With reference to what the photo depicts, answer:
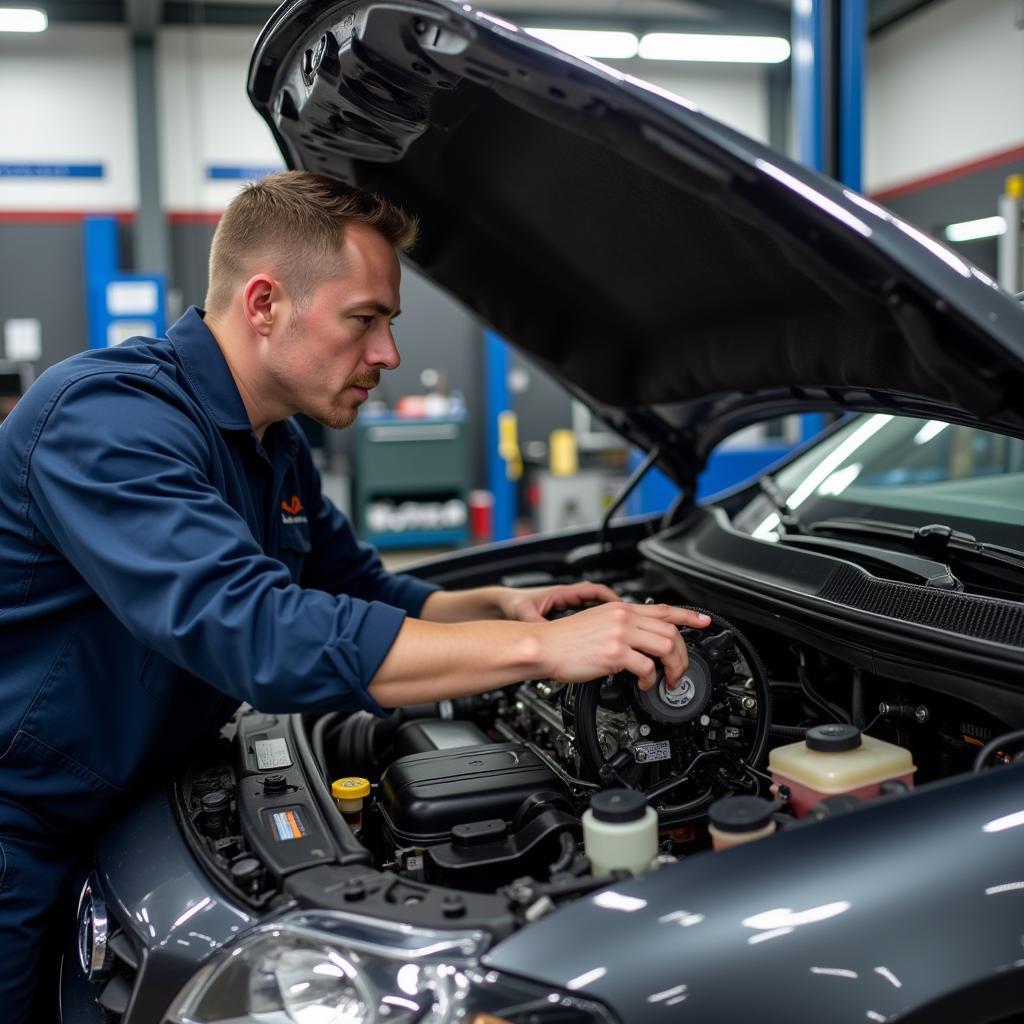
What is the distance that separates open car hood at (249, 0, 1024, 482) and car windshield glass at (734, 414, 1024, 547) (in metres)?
0.18

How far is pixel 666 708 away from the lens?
1377 mm

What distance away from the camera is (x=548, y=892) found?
102cm

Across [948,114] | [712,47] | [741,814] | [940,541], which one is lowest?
[741,814]

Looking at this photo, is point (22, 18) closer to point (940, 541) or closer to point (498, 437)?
point (498, 437)

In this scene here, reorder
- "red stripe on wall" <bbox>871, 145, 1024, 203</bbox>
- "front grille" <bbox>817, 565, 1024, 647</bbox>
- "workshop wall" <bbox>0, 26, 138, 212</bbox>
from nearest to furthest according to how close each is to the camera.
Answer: "front grille" <bbox>817, 565, 1024, 647</bbox> → "red stripe on wall" <bbox>871, 145, 1024, 203</bbox> → "workshop wall" <bbox>0, 26, 138, 212</bbox>

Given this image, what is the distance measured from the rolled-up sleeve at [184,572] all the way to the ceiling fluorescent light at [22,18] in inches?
323

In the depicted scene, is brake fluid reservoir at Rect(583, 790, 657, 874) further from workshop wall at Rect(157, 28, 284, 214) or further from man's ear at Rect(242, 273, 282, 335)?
workshop wall at Rect(157, 28, 284, 214)

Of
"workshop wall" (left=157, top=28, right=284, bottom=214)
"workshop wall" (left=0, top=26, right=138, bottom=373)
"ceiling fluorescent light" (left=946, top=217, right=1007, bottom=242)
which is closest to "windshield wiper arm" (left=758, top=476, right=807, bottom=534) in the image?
"ceiling fluorescent light" (left=946, top=217, right=1007, bottom=242)

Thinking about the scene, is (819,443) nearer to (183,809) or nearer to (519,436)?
(183,809)

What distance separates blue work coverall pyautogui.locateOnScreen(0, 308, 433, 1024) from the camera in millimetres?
1185

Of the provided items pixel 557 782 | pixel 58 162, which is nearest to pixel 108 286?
pixel 58 162

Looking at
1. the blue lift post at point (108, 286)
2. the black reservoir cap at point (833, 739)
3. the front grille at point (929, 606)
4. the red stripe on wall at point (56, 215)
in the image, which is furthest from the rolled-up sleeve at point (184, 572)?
the red stripe on wall at point (56, 215)

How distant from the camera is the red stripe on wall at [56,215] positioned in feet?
29.9

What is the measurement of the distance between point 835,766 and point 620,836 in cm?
29
